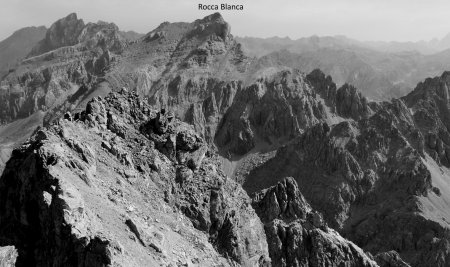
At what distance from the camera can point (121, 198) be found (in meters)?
60.3

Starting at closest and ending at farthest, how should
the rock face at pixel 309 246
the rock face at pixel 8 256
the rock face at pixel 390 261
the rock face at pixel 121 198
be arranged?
the rock face at pixel 121 198, the rock face at pixel 8 256, the rock face at pixel 309 246, the rock face at pixel 390 261

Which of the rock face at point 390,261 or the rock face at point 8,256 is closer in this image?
the rock face at point 8,256

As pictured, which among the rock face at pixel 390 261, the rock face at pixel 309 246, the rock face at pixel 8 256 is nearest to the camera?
the rock face at pixel 8 256

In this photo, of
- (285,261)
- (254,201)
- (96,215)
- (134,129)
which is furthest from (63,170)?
(254,201)

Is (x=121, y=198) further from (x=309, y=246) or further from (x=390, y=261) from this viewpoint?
(x=390, y=261)

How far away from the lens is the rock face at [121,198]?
52.7m

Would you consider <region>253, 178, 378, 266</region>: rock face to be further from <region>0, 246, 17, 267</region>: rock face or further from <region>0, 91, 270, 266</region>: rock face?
<region>0, 246, 17, 267</region>: rock face

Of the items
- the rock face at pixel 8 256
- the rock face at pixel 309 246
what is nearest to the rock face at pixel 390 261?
the rock face at pixel 309 246

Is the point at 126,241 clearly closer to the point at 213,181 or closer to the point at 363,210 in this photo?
the point at 213,181

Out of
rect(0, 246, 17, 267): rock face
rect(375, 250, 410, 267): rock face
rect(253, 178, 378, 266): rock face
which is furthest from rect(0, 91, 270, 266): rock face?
rect(375, 250, 410, 267): rock face

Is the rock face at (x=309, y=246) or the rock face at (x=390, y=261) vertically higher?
the rock face at (x=309, y=246)

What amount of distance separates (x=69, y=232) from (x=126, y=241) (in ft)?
15.3

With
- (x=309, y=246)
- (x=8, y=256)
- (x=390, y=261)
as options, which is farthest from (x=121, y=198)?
(x=390, y=261)

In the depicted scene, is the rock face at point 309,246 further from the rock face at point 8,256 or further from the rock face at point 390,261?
the rock face at point 8,256
